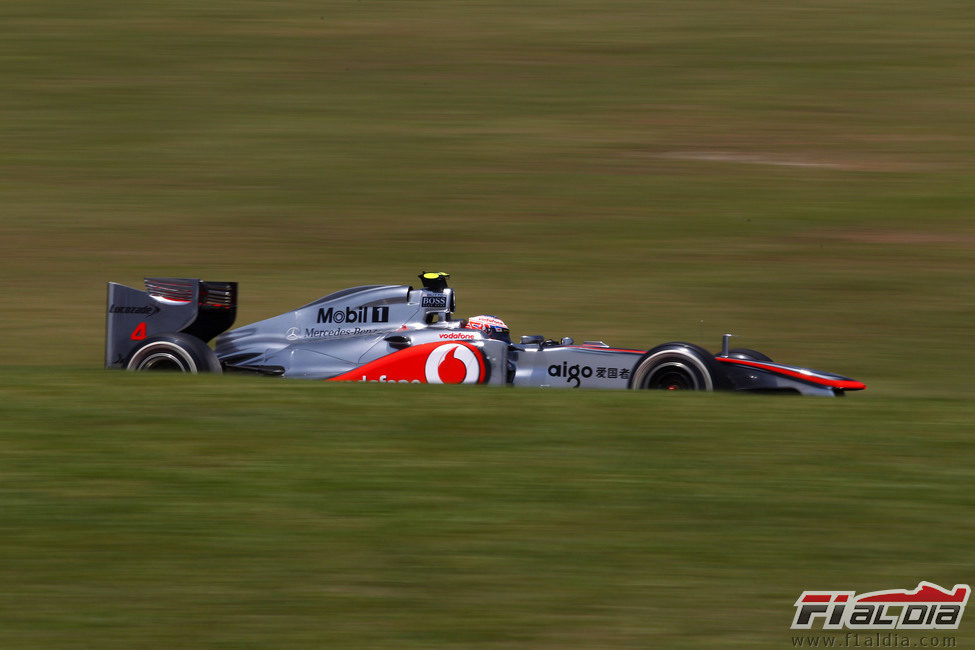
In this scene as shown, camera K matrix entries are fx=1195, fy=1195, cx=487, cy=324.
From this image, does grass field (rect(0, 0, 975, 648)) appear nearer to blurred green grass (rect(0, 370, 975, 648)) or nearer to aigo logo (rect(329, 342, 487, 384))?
blurred green grass (rect(0, 370, 975, 648))

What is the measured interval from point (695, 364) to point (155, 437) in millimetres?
4275

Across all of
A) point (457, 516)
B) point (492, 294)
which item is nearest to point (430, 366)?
point (457, 516)

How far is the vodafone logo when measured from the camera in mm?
9977

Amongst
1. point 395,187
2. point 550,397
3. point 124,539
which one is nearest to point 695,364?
point 550,397

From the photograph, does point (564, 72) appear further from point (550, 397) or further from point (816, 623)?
point (816, 623)

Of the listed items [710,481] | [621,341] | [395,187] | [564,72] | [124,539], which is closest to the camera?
[124,539]

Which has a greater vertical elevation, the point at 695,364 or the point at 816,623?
the point at 695,364

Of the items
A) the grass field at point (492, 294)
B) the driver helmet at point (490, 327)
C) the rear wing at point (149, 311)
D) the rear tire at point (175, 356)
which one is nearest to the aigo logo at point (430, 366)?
the driver helmet at point (490, 327)

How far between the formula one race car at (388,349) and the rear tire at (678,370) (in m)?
0.01

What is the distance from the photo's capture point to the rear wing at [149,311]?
10.7 metres

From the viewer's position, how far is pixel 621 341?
13.6m

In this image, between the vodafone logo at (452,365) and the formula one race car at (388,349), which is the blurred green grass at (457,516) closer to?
the formula one race car at (388,349)

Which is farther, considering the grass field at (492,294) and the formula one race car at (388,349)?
the formula one race car at (388,349)

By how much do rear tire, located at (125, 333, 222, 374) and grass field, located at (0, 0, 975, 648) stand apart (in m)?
1.01
